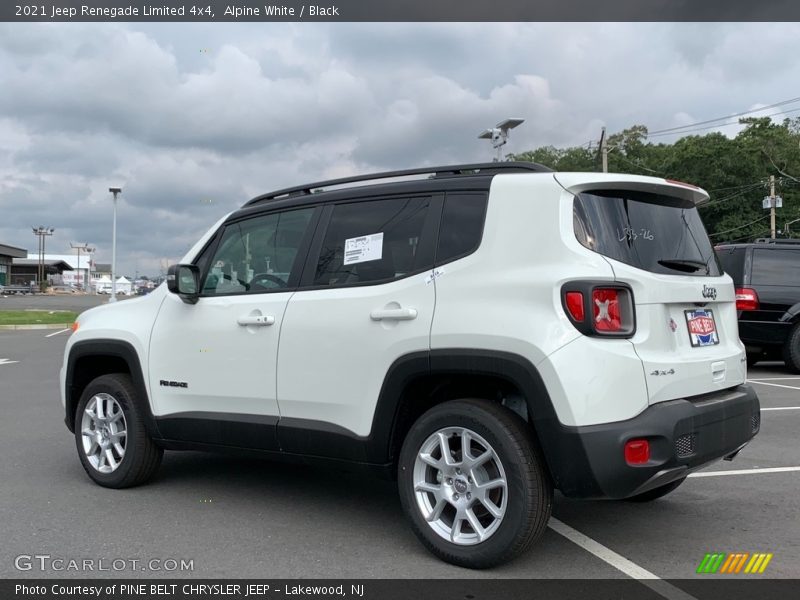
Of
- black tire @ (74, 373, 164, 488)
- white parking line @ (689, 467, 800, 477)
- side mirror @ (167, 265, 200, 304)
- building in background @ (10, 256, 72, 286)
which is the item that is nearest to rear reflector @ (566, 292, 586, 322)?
side mirror @ (167, 265, 200, 304)

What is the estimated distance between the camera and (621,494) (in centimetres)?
338

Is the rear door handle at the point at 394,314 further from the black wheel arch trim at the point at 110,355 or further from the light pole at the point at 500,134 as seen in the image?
the light pole at the point at 500,134

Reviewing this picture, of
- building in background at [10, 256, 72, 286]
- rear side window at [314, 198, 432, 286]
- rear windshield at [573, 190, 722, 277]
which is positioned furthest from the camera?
building in background at [10, 256, 72, 286]

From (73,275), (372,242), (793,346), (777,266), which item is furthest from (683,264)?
(73,275)

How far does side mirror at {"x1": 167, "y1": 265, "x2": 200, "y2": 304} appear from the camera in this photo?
477 cm

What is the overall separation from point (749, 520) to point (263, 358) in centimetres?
295

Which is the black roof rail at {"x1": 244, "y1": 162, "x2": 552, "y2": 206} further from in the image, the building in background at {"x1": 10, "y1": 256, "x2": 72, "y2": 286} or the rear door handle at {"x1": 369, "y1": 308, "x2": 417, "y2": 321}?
the building in background at {"x1": 10, "y1": 256, "x2": 72, "y2": 286}

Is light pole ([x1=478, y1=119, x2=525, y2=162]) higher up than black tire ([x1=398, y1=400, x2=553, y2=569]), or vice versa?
light pole ([x1=478, y1=119, x2=525, y2=162])

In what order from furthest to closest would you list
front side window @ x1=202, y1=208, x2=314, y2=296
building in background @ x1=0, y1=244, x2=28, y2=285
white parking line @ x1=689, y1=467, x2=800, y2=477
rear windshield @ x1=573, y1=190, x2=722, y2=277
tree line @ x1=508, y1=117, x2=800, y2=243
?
1. building in background @ x1=0, y1=244, x2=28, y2=285
2. tree line @ x1=508, y1=117, x2=800, y2=243
3. white parking line @ x1=689, y1=467, x2=800, y2=477
4. front side window @ x1=202, y1=208, x2=314, y2=296
5. rear windshield @ x1=573, y1=190, x2=722, y2=277

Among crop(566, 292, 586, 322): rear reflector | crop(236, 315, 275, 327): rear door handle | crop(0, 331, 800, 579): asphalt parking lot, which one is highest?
crop(566, 292, 586, 322): rear reflector

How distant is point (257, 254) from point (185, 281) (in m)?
0.51

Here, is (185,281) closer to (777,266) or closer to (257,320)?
(257,320)

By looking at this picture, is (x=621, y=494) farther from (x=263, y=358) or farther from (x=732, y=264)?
(x=732, y=264)
